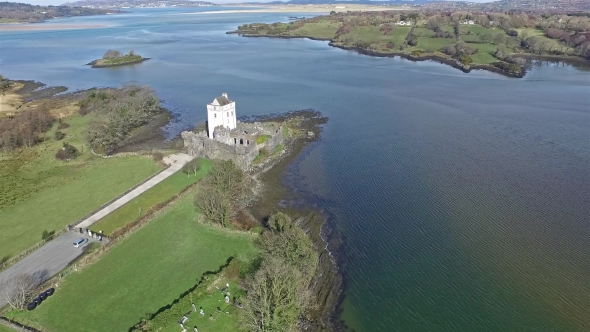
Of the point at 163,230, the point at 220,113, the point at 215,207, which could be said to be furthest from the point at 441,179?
the point at 163,230

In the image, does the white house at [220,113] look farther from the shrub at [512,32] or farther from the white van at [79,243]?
the shrub at [512,32]

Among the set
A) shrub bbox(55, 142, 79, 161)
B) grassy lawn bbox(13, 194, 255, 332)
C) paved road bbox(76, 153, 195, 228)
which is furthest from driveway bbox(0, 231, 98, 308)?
shrub bbox(55, 142, 79, 161)

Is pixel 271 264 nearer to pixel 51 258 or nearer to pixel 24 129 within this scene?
pixel 51 258

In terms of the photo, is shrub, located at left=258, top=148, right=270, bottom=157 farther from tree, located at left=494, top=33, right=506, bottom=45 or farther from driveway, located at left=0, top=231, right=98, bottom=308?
tree, located at left=494, top=33, right=506, bottom=45

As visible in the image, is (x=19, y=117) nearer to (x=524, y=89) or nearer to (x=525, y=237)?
(x=525, y=237)

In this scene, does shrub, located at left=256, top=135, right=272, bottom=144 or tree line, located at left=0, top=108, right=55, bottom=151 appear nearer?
shrub, located at left=256, top=135, right=272, bottom=144

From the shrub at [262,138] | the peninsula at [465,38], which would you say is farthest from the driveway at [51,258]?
the peninsula at [465,38]

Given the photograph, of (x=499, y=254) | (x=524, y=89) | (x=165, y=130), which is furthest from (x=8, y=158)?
(x=524, y=89)
